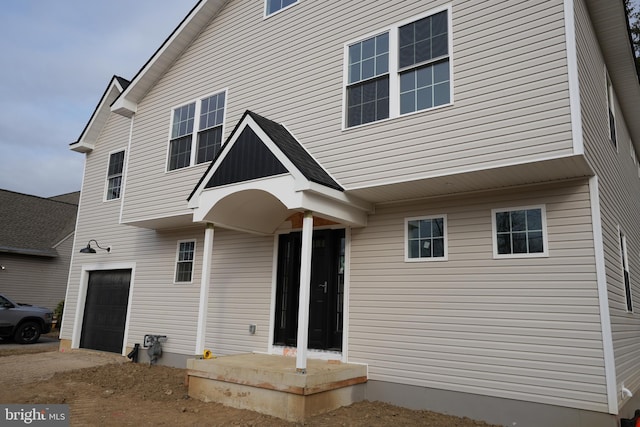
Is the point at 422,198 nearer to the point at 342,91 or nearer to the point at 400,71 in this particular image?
the point at 400,71

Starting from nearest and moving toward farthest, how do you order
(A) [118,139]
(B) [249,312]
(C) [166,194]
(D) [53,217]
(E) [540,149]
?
(E) [540,149] → (B) [249,312] → (C) [166,194] → (A) [118,139] → (D) [53,217]

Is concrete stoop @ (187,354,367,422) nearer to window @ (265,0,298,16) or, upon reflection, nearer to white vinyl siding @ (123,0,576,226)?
white vinyl siding @ (123,0,576,226)

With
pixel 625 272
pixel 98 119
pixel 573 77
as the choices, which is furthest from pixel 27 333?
pixel 573 77

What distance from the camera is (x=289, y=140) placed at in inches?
314

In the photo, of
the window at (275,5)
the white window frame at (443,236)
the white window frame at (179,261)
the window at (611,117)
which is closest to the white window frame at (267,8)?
the window at (275,5)

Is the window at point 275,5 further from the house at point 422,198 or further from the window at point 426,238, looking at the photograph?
the window at point 426,238

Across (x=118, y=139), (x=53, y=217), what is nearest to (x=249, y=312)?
(x=118, y=139)

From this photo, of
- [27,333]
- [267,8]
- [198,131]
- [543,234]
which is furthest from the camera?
[27,333]

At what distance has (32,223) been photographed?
71.7 feet

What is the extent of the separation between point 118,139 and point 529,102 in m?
11.8

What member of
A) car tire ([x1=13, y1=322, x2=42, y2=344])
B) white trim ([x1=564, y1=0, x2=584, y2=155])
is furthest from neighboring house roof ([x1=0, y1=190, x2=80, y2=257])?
white trim ([x1=564, y1=0, x2=584, y2=155])

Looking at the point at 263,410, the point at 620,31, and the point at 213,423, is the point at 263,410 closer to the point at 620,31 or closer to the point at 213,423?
the point at 213,423

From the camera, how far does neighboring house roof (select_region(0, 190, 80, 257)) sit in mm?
19906

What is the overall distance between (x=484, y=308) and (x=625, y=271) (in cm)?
283
